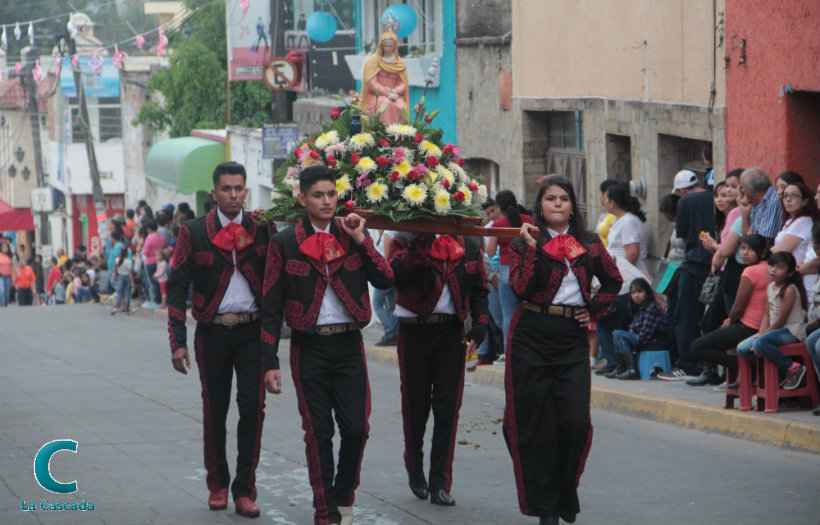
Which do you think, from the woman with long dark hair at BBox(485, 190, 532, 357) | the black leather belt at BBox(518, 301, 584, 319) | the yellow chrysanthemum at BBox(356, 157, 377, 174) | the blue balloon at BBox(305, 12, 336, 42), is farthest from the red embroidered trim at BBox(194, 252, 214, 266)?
the blue balloon at BBox(305, 12, 336, 42)

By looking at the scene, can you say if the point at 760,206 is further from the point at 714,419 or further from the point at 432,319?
the point at 432,319

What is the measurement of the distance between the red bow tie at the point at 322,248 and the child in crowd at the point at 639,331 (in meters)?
6.26

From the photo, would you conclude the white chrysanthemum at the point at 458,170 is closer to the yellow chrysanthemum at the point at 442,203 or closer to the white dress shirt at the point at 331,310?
the yellow chrysanthemum at the point at 442,203

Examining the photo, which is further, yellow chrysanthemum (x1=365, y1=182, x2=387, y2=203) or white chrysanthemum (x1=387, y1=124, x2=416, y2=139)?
white chrysanthemum (x1=387, y1=124, x2=416, y2=139)

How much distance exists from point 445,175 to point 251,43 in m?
22.1

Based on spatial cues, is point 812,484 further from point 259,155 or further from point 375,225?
point 259,155

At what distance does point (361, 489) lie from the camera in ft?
28.0

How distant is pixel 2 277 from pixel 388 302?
22221 millimetres

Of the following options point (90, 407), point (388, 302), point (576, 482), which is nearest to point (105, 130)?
point (388, 302)

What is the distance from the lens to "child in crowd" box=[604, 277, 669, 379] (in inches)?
508

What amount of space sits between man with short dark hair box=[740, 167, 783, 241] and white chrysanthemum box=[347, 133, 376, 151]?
472 cm

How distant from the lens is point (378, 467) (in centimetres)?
935

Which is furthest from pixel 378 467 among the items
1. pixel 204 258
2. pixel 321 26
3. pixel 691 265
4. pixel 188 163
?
pixel 188 163

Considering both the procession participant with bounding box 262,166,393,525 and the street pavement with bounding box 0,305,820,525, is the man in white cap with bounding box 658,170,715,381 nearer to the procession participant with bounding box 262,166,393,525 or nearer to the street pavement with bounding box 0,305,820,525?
the street pavement with bounding box 0,305,820,525
